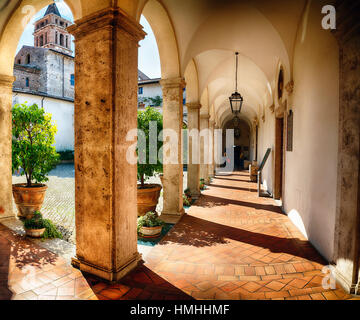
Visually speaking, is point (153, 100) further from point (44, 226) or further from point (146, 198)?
point (44, 226)

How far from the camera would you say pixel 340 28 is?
2775 mm

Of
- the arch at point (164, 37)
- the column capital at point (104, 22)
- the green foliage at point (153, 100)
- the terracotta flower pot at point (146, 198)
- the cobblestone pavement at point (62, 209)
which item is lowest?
the cobblestone pavement at point (62, 209)

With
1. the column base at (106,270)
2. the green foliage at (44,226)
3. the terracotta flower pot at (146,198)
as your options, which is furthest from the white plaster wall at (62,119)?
the column base at (106,270)

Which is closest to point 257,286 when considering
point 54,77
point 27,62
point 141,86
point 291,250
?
point 291,250

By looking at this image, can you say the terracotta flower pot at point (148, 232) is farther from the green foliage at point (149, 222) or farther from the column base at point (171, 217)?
the column base at point (171, 217)

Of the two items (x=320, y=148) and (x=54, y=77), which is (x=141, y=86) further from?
(x=320, y=148)

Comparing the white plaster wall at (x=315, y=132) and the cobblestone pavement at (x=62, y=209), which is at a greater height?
the white plaster wall at (x=315, y=132)

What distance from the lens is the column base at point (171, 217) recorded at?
5512mm

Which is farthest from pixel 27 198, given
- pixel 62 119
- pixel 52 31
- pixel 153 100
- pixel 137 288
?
pixel 52 31

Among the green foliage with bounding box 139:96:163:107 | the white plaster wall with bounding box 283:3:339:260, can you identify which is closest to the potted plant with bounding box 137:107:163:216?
the white plaster wall with bounding box 283:3:339:260

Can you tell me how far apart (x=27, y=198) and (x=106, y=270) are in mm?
3424

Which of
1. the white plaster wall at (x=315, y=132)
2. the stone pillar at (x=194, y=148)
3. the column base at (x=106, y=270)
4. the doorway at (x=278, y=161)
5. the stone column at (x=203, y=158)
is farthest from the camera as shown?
the stone column at (x=203, y=158)

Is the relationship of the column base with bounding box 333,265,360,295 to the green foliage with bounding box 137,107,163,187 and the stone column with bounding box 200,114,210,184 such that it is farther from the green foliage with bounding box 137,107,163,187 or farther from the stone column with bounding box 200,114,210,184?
the stone column with bounding box 200,114,210,184
